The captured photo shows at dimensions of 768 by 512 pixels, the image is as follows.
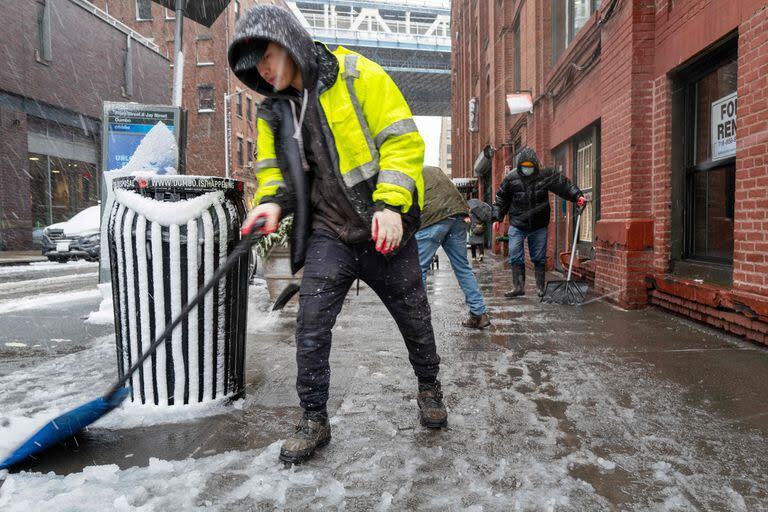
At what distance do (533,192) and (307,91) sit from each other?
213 inches

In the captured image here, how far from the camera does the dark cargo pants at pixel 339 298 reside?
8.49ft

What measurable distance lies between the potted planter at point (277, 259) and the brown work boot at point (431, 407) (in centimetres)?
404

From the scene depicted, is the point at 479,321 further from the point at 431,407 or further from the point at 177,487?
the point at 177,487

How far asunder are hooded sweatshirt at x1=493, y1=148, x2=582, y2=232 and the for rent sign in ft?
7.10

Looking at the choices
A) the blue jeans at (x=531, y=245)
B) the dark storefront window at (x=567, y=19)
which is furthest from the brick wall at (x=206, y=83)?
the blue jeans at (x=531, y=245)

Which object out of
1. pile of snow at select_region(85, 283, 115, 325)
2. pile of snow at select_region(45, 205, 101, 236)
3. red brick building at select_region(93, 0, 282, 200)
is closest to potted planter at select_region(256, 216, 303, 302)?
pile of snow at select_region(85, 283, 115, 325)

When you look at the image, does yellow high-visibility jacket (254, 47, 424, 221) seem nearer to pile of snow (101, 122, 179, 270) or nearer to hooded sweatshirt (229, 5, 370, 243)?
hooded sweatshirt (229, 5, 370, 243)

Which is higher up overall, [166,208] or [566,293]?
[166,208]

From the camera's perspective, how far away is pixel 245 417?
297cm

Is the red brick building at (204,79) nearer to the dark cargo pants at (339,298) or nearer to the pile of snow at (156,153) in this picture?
the pile of snow at (156,153)

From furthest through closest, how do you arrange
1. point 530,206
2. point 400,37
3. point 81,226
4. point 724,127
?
point 400,37
point 81,226
point 530,206
point 724,127

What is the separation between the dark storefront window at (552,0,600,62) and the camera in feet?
29.9


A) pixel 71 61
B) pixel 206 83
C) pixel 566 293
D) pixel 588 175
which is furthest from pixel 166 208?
pixel 206 83

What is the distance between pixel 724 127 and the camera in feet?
16.5
